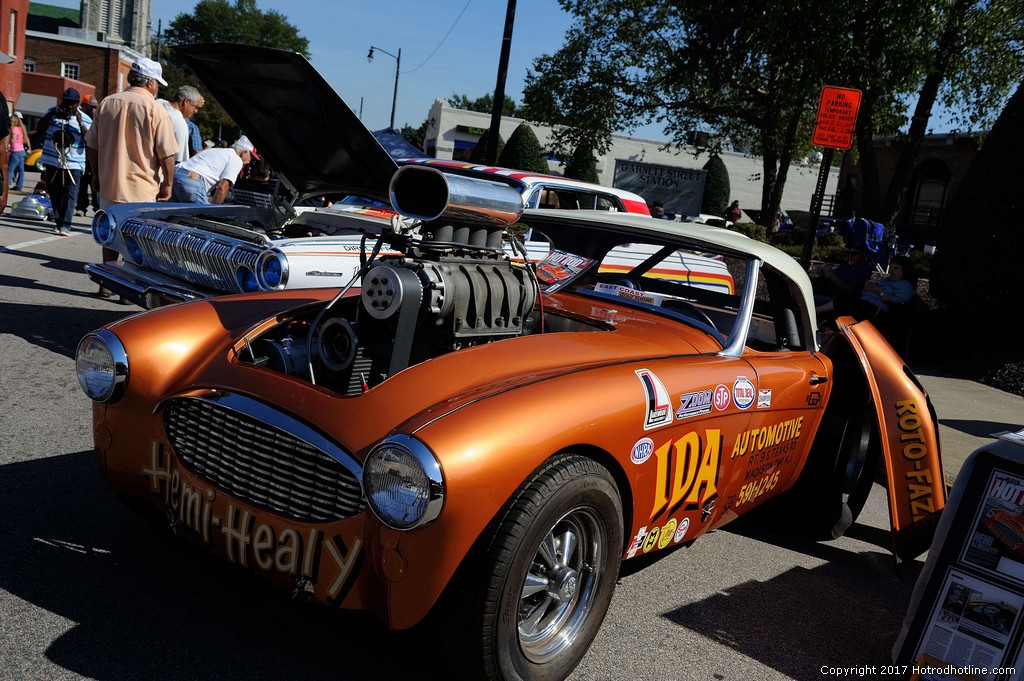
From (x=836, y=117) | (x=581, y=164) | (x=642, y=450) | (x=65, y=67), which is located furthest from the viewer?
(x=65, y=67)

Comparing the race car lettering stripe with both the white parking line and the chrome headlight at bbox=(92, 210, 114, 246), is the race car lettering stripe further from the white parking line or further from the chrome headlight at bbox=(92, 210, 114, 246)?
the white parking line

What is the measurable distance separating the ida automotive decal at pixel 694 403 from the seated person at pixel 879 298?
548 centimetres

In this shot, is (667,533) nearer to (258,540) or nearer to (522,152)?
(258,540)

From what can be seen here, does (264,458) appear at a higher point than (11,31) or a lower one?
lower

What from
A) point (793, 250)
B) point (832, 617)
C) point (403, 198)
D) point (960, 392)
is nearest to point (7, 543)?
point (403, 198)

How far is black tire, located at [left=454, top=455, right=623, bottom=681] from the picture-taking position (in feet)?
7.54

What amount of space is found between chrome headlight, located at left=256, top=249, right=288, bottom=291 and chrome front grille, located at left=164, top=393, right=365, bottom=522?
2510mm

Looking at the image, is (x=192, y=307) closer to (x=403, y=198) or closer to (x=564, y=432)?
(x=403, y=198)

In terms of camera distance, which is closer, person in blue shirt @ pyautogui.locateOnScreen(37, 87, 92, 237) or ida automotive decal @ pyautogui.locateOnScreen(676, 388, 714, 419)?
ida automotive decal @ pyautogui.locateOnScreen(676, 388, 714, 419)

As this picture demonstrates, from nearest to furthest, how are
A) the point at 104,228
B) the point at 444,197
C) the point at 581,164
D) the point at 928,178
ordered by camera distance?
the point at 444,197 < the point at 104,228 < the point at 581,164 < the point at 928,178

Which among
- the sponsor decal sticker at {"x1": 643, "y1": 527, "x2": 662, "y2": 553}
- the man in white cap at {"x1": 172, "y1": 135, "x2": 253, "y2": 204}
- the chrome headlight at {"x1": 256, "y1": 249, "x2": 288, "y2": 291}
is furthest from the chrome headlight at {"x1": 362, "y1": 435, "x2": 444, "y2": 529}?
the man in white cap at {"x1": 172, "y1": 135, "x2": 253, "y2": 204}

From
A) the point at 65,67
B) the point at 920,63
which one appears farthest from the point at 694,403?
the point at 65,67

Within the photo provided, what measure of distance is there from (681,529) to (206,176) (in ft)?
19.7

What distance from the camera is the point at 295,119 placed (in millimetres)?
4660
